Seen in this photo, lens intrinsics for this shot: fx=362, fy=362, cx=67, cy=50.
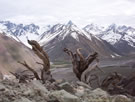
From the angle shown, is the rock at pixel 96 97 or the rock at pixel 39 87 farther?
the rock at pixel 96 97

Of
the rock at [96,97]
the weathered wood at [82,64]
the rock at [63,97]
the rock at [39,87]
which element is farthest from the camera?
the weathered wood at [82,64]

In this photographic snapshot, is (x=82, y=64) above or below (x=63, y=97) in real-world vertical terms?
below

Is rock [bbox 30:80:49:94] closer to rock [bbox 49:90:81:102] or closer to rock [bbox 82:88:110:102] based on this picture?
rock [bbox 49:90:81:102]

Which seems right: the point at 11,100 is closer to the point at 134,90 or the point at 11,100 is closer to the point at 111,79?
the point at 111,79

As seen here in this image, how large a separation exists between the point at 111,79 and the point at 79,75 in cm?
98

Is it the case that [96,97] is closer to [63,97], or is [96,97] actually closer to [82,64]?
[63,97]

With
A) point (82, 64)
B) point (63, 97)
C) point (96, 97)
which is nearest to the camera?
point (63, 97)

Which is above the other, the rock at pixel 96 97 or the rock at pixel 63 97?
the rock at pixel 63 97

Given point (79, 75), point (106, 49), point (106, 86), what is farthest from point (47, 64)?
point (106, 49)

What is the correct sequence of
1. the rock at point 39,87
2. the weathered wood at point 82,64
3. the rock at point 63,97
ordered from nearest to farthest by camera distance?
the rock at point 63,97
the rock at point 39,87
the weathered wood at point 82,64

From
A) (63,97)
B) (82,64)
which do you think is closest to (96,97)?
(63,97)

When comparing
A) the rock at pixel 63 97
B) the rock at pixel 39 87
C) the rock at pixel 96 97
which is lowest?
the rock at pixel 96 97

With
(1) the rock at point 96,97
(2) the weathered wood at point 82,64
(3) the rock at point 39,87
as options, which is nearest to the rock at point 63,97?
(3) the rock at point 39,87

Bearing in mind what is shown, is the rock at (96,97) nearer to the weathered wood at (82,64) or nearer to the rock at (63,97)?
the rock at (63,97)
